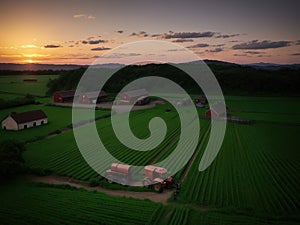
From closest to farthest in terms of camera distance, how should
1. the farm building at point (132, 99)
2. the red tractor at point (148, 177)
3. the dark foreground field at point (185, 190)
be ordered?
the dark foreground field at point (185, 190) → the red tractor at point (148, 177) → the farm building at point (132, 99)

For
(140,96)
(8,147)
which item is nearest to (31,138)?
(8,147)

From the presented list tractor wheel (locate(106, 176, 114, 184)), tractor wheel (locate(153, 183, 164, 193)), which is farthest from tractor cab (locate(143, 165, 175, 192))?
tractor wheel (locate(106, 176, 114, 184))

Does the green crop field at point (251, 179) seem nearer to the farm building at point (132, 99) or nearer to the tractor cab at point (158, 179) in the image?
the tractor cab at point (158, 179)

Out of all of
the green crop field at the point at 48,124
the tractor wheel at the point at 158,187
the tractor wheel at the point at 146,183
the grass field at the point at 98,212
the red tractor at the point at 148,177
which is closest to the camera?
the grass field at the point at 98,212

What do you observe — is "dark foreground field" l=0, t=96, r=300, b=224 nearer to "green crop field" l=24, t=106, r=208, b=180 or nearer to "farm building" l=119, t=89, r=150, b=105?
"green crop field" l=24, t=106, r=208, b=180

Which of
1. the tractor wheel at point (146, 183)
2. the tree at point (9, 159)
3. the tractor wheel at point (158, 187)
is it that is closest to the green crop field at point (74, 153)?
the tree at point (9, 159)
